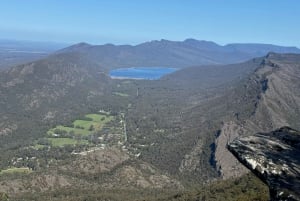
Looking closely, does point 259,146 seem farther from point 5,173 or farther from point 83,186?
point 5,173

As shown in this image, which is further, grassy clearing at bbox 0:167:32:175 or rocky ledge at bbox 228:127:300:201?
grassy clearing at bbox 0:167:32:175

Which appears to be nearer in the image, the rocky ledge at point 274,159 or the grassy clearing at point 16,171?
the rocky ledge at point 274,159

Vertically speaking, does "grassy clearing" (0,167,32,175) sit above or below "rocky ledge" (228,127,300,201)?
below

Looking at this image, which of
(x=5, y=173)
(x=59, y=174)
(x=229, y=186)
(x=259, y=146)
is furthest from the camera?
(x=5, y=173)

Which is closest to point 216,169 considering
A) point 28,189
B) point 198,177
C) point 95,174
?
point 198,177

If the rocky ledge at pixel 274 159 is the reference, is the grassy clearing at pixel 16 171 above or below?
below

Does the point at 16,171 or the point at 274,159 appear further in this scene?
the point at 16,171

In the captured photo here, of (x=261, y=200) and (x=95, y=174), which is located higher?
(x=261, y=200)

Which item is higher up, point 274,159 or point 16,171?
point 274,159
